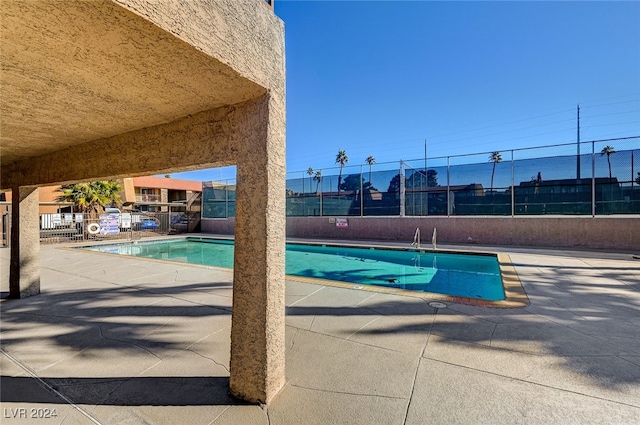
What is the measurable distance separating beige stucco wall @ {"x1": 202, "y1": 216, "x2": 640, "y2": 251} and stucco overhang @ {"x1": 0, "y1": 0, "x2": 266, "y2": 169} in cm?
1252

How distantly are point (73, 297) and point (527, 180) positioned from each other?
51.0 ft

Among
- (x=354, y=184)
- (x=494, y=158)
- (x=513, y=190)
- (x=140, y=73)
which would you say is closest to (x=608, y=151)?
(x=513, y=190)

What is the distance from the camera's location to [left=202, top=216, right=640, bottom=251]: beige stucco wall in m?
10.3

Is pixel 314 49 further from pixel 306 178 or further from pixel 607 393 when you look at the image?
pixel 607 393

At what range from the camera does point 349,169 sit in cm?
1622

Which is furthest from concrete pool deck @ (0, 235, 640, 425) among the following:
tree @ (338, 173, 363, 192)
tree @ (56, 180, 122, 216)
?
tree @ (56, 180, 122, 216)

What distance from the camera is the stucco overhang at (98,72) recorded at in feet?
3.93

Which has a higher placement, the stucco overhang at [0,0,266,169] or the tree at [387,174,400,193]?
the tree at [387,174,400,193]

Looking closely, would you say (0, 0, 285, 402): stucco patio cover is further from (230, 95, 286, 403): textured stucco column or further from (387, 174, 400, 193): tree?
(387, 174, 400, 193): tree

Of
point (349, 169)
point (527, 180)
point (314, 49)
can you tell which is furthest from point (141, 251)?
point (527, 180)

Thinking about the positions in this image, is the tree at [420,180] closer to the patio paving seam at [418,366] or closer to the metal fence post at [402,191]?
the metal fence post at [402,191]

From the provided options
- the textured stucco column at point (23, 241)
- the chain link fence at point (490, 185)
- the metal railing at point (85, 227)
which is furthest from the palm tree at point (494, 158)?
the metal railing at point (85, 227)

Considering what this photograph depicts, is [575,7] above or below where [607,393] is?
above

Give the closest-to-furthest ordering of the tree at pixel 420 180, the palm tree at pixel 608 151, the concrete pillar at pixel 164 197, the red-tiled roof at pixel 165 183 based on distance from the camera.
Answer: the palm tree at pixel 608 151, the tree at pixel 420 180, the red-tiled roof at pixel 165 183, the concrete pillar at pixel 164 197
